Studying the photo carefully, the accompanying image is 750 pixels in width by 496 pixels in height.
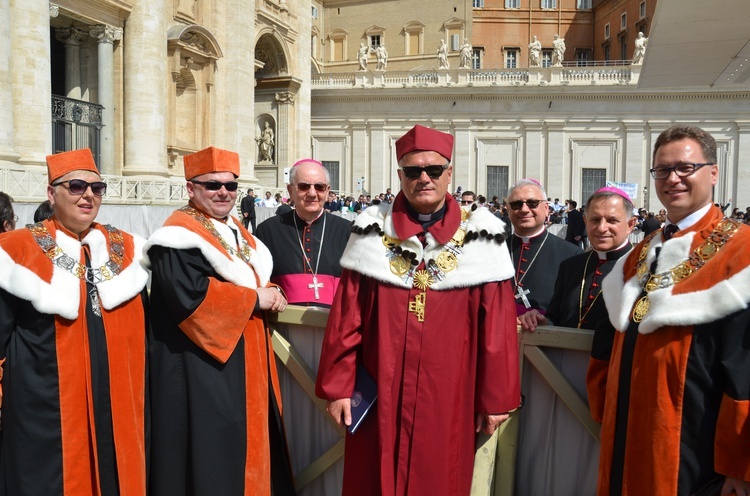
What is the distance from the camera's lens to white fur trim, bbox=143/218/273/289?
3.24 meters

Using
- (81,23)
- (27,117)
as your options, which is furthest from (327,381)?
(81,23)

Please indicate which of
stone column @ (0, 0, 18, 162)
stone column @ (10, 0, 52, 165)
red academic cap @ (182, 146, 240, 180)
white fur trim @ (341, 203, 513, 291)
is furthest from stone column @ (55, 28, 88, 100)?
white fur trim @ (341, 203, 513, 291)

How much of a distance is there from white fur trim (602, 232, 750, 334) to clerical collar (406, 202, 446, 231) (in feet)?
2.92

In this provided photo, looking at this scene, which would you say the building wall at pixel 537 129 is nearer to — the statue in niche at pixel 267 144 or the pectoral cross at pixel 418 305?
the statue in niche at pixel 267 144

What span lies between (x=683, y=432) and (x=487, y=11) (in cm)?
4863

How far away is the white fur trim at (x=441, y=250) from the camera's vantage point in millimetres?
2863

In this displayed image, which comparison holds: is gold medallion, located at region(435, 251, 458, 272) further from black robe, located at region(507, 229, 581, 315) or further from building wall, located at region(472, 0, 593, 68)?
building wall, located at region(472, 0, 593, 68)

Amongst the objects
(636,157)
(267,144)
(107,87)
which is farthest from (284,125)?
(636,157)

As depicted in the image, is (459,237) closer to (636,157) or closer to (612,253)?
(612,253)

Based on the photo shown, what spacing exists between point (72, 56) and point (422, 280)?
60.5 ft

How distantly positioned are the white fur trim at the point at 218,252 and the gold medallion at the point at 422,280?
1065 mm

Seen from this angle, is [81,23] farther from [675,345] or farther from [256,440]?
[675,345]

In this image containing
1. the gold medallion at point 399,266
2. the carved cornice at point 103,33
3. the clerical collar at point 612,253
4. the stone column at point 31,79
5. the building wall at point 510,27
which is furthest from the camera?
the building wall at point 510,27

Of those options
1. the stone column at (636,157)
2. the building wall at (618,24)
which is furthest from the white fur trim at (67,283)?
the building wall at (618,24)
